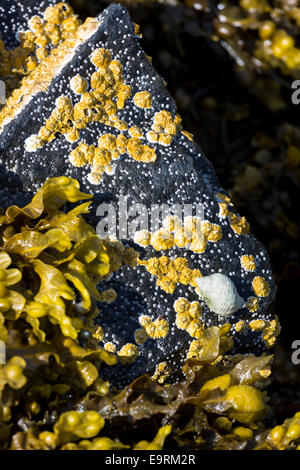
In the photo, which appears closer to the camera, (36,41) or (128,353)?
(128,353)

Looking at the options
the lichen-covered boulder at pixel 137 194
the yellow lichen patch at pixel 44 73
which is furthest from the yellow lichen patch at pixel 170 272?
the yellow lichen patch at pixel 44 73

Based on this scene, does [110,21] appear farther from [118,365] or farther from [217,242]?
[118,365]

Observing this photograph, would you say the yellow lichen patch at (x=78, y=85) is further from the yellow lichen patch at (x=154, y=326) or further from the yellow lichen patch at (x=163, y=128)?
the yellow lichen patch at (x=154, y=326)

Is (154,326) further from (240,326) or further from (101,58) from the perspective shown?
(101,58)

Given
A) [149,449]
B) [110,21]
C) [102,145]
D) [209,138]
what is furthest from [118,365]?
[209,138]

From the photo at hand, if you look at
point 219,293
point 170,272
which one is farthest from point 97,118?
point 219,293
